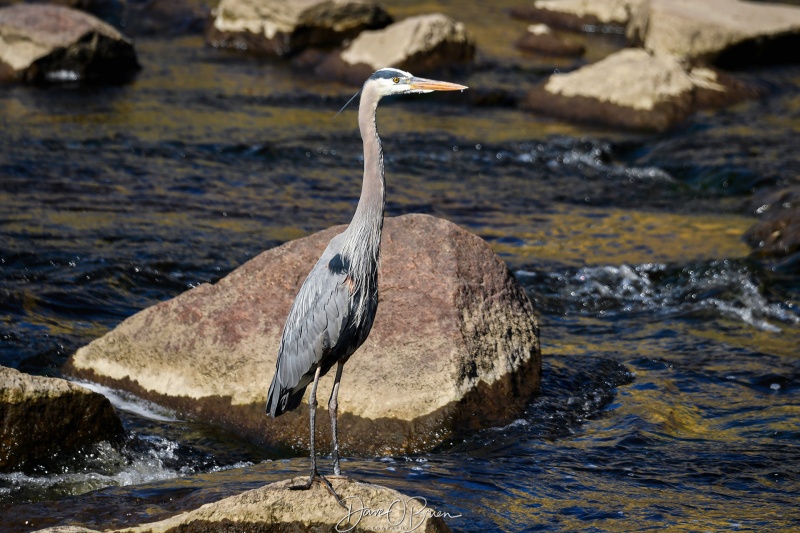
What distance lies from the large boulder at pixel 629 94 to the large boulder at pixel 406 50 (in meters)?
1.90

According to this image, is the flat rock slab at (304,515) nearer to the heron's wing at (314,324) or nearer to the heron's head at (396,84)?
the heron's wing at (314,324)

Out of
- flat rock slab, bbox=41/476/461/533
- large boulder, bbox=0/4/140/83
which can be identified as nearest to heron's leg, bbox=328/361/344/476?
flat rock slab, bbox=41/476/461/533

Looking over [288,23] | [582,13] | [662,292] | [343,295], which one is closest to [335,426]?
[343,295]

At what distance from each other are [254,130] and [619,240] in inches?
212

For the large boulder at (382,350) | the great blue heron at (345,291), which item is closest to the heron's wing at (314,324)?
the great blue heron at (345,291)

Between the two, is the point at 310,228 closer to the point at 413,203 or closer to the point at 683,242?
the point at 413,203

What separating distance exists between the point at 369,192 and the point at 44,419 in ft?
7.22

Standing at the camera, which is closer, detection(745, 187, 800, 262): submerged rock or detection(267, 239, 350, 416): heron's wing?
detection(267, 239, 350, 416): heron's wing

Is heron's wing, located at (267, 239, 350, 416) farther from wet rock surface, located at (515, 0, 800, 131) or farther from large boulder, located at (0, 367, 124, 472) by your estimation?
wet rock surface, located at (515, 0, 800, 131)

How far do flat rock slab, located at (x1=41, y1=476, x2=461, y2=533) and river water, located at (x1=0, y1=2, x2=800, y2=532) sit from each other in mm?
325

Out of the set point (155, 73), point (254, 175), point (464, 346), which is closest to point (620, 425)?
point (464, 346)

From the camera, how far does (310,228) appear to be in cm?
1027

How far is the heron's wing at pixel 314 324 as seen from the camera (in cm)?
495

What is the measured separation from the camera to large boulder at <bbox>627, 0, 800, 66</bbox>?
57.9ft
